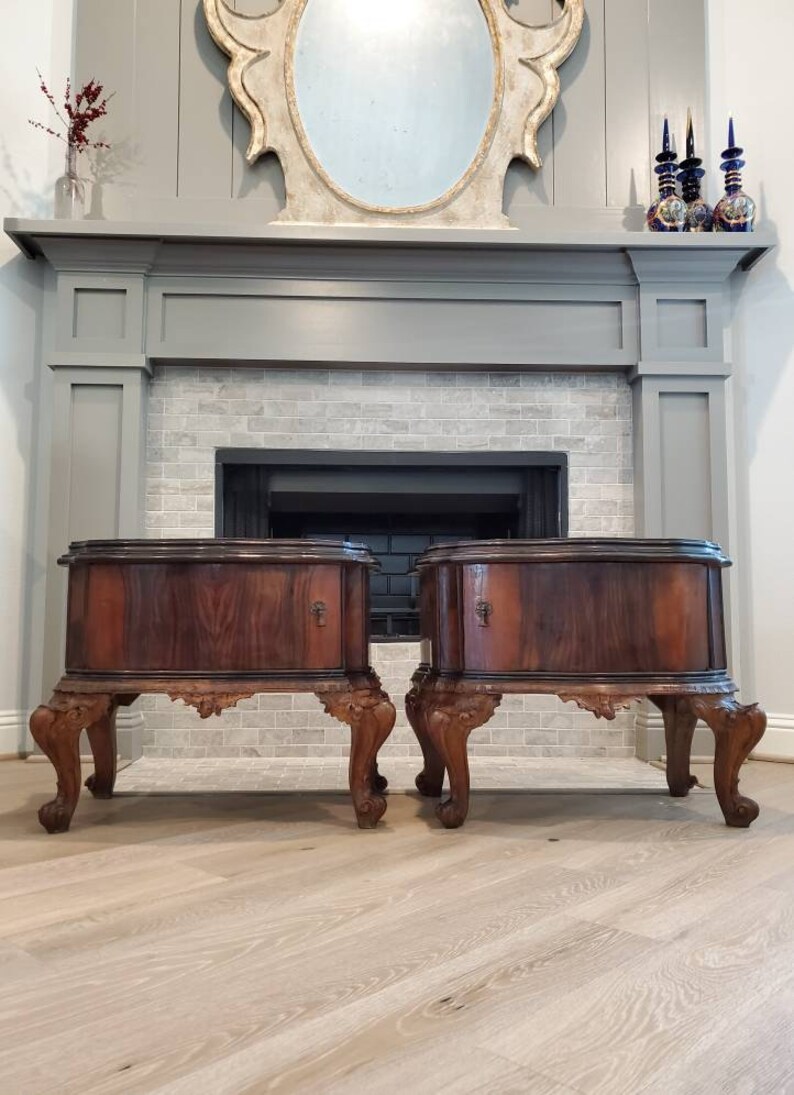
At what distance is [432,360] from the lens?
2.91 meters

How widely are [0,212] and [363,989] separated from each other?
116 inches

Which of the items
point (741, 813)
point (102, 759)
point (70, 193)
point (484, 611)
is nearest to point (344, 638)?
point (484, 611)

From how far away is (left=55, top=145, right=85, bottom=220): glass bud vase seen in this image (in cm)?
286

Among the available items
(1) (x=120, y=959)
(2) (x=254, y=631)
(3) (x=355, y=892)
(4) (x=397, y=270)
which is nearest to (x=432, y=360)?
(4) (x=397, y=270)

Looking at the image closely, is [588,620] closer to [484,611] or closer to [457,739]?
[484,611]

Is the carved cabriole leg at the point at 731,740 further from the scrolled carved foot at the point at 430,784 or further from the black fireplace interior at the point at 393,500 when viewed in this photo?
the black fireplace interior at the point at 393,500

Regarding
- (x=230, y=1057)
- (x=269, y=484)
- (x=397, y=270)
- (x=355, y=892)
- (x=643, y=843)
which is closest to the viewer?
(x=230, y=1057)

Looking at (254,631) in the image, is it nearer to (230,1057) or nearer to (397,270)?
(230,1057)

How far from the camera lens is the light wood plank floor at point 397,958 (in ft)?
2.70

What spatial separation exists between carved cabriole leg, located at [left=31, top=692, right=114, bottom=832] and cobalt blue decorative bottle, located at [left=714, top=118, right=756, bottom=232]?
2611 mm

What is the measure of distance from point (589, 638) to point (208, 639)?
0.86 m

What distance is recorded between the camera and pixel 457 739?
1.83 m

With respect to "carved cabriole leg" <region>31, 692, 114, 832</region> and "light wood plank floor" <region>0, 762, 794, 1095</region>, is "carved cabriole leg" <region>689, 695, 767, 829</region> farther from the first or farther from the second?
"carved cabriole leg" <region>31, 692, 114, 832</region>

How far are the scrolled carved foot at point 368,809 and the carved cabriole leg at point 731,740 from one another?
761mm
